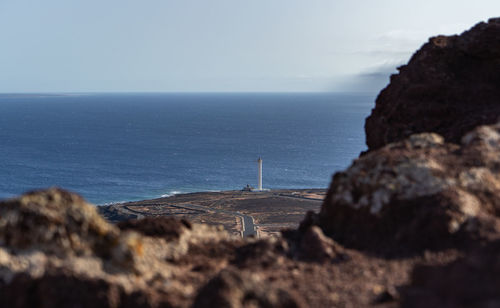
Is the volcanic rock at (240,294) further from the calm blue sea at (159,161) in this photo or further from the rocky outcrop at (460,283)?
the calm blue sea at (159,161)

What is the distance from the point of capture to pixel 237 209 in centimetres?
8050

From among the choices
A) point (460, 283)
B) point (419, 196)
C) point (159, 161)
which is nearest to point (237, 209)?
point (419, 196)

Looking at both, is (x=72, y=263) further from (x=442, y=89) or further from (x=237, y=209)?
(x=237, y=209)

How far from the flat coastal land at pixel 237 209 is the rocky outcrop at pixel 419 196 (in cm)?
4890

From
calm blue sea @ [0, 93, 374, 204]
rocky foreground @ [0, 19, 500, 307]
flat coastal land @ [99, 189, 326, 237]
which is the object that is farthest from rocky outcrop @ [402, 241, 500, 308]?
calm blue sea @ [0, 93, 374, 204]

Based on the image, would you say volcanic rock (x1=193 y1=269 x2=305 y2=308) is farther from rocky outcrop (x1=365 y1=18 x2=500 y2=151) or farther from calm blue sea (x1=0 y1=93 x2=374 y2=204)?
calm blue sea (x1=0 y1=93 x2=374 y2=204)

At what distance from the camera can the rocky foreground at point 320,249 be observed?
10.6 metres

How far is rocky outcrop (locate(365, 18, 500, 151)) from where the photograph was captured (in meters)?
22.4

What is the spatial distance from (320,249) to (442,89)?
1258 centimetres

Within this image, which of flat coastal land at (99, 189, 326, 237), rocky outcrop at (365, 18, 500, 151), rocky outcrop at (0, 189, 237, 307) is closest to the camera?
rocky outcrop at (0, 189, 237, 307)

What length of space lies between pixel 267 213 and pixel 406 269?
65.0 meters

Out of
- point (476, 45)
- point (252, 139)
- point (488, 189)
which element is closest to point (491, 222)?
point (488, 189)

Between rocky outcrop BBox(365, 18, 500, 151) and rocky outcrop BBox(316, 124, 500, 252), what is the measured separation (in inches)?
197

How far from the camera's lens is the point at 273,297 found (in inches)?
400
